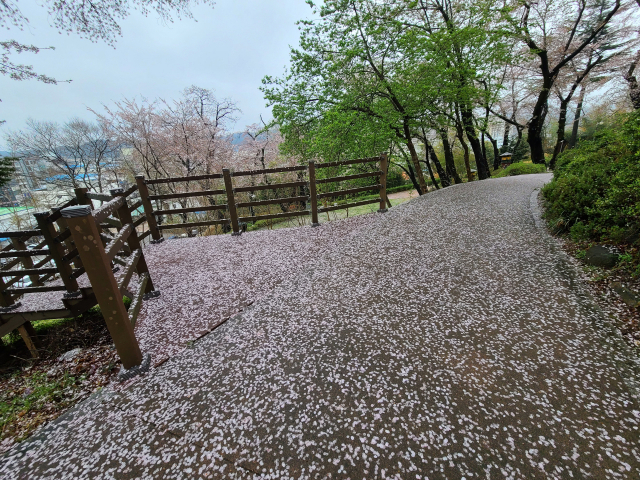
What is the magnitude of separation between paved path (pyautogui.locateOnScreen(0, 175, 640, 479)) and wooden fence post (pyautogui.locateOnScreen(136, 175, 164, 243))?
149 inches

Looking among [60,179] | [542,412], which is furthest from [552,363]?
[60,179]

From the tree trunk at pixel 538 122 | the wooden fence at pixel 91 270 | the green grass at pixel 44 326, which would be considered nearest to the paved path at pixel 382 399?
the wooden fence at pixel 91 270

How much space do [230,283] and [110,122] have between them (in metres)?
14.8

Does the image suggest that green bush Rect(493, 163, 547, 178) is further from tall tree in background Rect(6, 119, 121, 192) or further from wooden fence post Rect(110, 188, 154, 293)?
tall tree in background Rect(6, 119, 121, 192)

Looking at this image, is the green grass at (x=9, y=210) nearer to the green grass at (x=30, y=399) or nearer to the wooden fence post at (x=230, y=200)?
the wooden fence post at (x=230, y=200)

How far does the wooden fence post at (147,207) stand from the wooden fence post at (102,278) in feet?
11.9

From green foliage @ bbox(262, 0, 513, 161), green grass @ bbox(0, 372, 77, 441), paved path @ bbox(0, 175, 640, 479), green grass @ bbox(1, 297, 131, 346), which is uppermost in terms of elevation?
green foliage @ bbox(262, 0, 513, 161)

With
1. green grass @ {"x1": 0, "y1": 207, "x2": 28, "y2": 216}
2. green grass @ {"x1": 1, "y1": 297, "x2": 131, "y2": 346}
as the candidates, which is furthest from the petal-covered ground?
green grass @ {"x1": 0, "y1": 207, "x2": 28, "y2": 216}

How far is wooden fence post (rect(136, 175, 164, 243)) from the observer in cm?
491

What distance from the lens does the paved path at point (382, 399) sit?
1356mm

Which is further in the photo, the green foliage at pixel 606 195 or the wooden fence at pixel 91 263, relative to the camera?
the green foliage at pixel 606 195

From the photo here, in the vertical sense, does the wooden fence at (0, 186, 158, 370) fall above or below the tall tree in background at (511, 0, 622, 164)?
below

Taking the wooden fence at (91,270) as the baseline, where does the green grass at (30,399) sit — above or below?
below

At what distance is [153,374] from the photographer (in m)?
2.05
